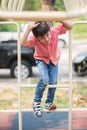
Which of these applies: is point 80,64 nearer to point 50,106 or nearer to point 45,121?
point 45,121

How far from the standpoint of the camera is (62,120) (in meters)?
5.04

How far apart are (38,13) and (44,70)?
1337 millimetres

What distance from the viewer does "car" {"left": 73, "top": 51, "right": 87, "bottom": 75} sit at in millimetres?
9531

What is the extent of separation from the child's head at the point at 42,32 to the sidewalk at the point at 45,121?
1.31 metres

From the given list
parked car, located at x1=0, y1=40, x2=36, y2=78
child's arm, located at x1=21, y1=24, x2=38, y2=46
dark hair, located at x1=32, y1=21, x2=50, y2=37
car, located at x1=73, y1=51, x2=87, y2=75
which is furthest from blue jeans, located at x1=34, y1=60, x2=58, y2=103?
car, located at x1=73, y1=51, x2=87, y2=75

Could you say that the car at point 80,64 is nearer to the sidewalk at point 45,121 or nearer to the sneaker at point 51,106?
the sidewalk at point 45,121

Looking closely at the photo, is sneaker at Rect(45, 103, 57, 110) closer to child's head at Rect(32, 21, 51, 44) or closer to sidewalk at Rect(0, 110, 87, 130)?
sidewalk at Rect(0, 110, 87, 130)

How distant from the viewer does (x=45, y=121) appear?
5031 millimetres

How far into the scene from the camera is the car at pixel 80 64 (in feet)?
31.3

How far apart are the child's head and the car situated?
5603 millimetres

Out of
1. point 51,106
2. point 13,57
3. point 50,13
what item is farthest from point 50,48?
point 13,57

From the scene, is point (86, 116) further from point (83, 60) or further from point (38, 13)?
point (83, 60)

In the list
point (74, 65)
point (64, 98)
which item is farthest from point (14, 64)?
point (64, 98)

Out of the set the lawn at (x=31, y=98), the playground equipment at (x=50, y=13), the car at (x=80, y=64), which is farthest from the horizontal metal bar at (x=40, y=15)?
the car at (x=80, y=64)
